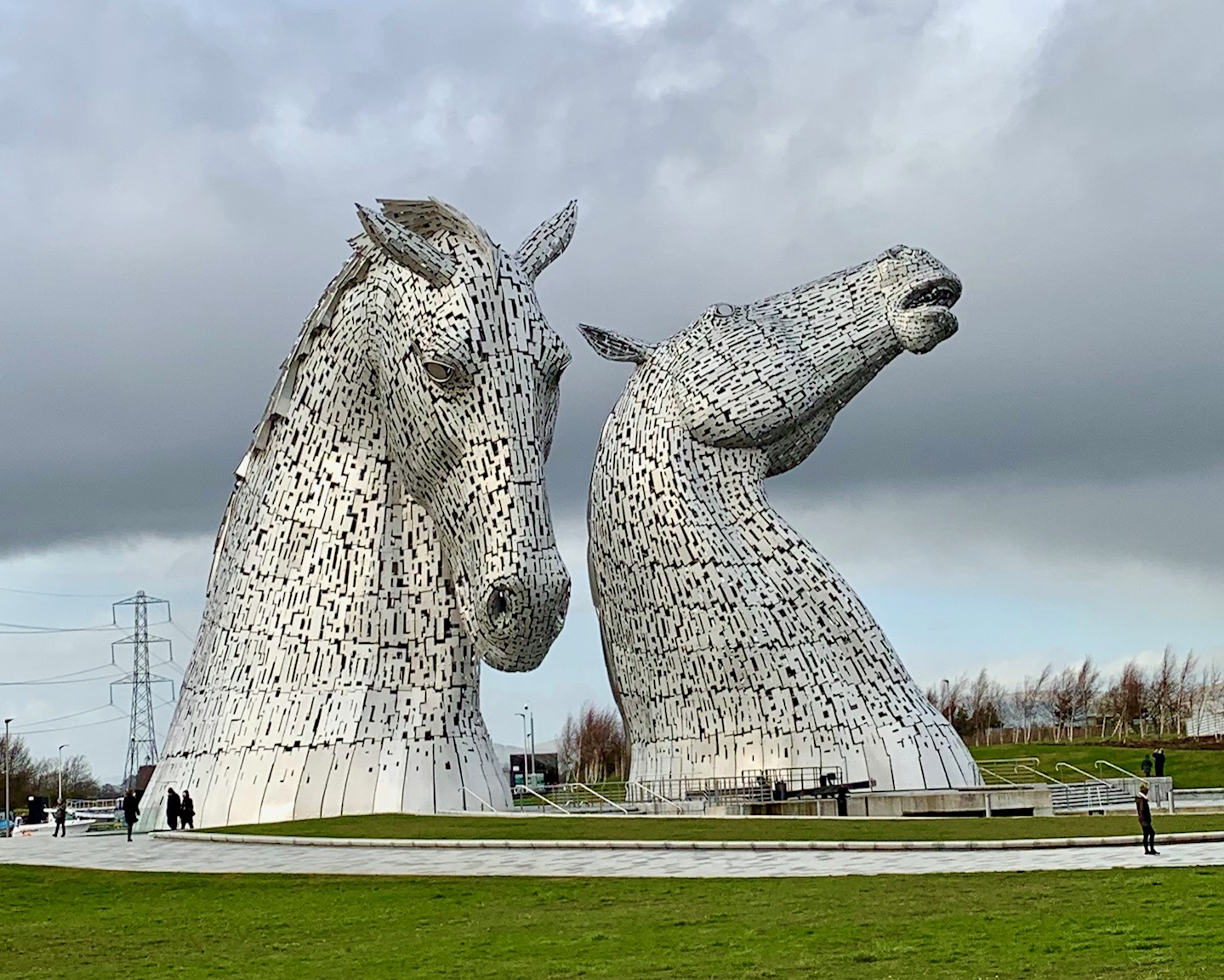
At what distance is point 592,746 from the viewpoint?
75812 mm

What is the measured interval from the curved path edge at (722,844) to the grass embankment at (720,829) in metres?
0.18

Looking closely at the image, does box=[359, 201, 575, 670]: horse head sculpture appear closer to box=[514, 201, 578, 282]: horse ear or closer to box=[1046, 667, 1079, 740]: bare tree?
box=[514, 201, 578, 282]: horse ear

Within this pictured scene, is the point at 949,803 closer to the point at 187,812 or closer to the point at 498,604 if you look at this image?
the point at 498,604

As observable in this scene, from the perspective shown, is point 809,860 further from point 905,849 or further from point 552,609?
point 552,609

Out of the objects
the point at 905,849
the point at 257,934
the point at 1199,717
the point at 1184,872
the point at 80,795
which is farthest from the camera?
the point at 80,795

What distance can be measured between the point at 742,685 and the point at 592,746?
50.8 m

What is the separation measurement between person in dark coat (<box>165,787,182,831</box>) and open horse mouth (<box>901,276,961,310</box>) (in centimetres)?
1494

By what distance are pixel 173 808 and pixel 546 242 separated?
7931 millimetres

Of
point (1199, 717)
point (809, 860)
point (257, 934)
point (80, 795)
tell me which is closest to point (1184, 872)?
point (809, 860)

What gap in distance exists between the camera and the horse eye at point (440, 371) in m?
14.2

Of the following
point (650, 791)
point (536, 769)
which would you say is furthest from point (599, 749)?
point (650, 791)

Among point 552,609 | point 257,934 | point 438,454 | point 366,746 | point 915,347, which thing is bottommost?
point 257,934

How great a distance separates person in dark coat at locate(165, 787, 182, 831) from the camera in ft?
58.5

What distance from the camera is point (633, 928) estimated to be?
32.3 feet
